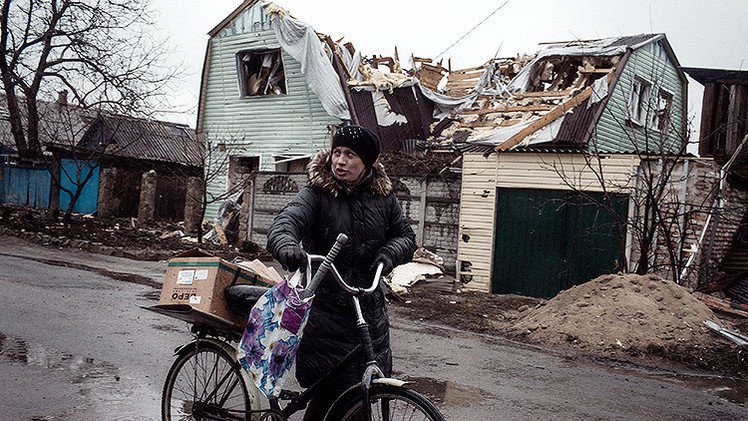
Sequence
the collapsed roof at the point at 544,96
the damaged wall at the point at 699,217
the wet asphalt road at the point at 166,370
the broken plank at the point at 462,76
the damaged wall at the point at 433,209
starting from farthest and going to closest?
the broken plank at the point at 462,76
the collapsed roof at the point at 544,96
the damaged wall at the point at 433,209
the damaged wall at the point at 699,217
the wet asphalt road at the point at 166,370

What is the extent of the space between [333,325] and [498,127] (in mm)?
15272

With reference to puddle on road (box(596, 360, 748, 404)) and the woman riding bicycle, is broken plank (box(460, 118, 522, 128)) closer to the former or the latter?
puddle on road (box(596, 360, 748, 404))

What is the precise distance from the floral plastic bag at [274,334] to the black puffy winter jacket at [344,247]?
20cm

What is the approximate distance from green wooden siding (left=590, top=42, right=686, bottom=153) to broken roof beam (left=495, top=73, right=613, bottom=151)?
647 millimetres

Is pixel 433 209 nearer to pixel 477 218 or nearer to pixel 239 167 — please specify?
pixel 477 218

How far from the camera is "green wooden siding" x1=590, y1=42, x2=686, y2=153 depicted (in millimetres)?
18469

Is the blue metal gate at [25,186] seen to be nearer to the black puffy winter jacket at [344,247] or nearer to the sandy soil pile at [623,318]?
the sandy soil pile at [623,318]

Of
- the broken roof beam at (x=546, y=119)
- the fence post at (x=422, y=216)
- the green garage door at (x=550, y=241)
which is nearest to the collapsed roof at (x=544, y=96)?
the broken roof beam at (x=546, y=119)

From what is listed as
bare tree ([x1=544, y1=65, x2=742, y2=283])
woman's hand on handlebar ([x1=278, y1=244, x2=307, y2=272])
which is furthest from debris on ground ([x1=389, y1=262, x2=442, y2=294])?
woman's hand on handlebar ([x1=278, y1=244, x2=307, y2=272])

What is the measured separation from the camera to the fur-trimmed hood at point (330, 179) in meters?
3.63

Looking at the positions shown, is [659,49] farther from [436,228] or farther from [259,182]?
[259,182]

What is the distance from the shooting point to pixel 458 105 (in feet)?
69.6

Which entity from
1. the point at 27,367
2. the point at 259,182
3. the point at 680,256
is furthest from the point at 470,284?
the point at 27,367

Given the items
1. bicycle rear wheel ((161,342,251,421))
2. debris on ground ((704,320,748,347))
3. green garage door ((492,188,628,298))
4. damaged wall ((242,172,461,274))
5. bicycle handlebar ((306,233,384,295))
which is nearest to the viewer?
bicycle handlebar ((306,233,384,295))
